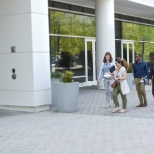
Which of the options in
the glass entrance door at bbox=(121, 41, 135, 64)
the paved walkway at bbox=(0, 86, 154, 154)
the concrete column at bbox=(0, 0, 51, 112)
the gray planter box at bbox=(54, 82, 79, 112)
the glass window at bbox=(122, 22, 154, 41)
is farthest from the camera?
the glass window at bbox=(122, 22, 154, 41)

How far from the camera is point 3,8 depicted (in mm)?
12367

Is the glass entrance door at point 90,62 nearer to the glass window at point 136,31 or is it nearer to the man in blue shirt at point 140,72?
the glass window at point 136,31

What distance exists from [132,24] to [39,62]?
1655 centimetres

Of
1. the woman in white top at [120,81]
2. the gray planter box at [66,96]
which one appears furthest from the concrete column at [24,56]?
the woman in white top at [120,81]

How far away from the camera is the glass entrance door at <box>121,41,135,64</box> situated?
26.1 meters

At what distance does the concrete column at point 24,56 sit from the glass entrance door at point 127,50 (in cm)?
1454

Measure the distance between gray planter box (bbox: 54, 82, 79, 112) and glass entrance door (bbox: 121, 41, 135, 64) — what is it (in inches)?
580

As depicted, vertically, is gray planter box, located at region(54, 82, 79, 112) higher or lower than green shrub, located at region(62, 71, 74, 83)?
lower

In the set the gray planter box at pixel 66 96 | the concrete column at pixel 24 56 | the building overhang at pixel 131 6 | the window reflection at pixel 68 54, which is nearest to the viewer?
the gray planter box at pixel 66 96

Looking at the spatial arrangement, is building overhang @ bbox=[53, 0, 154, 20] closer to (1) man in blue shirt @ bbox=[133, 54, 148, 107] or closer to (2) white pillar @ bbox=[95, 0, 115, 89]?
(2) white pillar @ bbox=[95, 0, 115, 89]

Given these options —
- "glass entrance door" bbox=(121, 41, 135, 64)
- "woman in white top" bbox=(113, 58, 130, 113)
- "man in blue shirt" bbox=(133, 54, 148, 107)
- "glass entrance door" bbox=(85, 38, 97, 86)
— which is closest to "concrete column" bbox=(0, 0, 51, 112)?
"woman in white top" bbox=(113, 58, 130, 113)

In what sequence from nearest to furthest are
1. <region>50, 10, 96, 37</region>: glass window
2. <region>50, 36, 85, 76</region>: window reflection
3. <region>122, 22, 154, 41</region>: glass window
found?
<region>50, 36, 85, 76</region>: window reflection, <region>50, 10, 96, 37</region>: glass window, <region>122, 22, 154, 41</region>: glass window

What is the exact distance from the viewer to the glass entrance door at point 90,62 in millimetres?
21797

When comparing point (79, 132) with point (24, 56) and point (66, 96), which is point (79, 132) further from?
point (24, 56)
